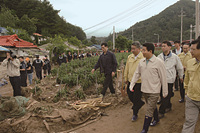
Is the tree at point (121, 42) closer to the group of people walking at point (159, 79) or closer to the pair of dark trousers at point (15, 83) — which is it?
the pair of dark trousers at point (15, 83)

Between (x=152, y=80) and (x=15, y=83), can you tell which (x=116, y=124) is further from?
(x=15, y=83)

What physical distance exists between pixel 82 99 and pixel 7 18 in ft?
88.6

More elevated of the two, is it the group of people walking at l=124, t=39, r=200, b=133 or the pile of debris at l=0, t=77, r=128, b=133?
the group of people walking at l=124, t=39, r=200, b=133

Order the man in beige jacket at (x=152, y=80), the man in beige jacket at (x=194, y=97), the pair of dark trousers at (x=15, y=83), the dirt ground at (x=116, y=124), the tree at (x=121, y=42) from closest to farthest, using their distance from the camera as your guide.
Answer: the man in beige jacket at (x=194, y=97)
the man in beige jacket at (x=152, y=80)
the dirt ground at (x=116, y=124)
the pair of dark trousers at (x=15, y=83)
the tree at (x=121, y=42)

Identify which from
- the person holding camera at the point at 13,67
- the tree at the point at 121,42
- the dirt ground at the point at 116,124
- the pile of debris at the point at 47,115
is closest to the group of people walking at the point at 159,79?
the dirt ground at the point at 116,124

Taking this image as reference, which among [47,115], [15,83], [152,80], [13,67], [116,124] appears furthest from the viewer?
[15,83]

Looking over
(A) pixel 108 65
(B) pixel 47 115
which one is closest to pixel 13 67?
(B) pixel 47 115

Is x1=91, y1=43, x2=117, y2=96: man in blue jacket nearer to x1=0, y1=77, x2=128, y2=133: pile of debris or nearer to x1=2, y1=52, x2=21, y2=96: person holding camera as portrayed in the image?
x1=0, y1=77, x2=128, y2=133: pile of debris

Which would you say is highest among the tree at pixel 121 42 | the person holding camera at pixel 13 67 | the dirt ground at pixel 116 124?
the tree at pixel 121 42

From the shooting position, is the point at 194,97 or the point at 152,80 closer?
the point at 194,97

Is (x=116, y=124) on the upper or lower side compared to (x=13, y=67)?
lower

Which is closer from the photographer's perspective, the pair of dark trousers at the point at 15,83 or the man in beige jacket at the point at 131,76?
the man in beige jacket at the point at 131,76

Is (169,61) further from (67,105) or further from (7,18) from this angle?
(7,18)

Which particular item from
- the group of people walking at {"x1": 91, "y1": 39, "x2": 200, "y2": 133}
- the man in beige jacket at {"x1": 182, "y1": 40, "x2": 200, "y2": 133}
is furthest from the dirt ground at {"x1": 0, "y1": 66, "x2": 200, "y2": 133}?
the man in beige jacket at {"x1": 182, "y1": 40, "x2": 200, "y2": 133}
